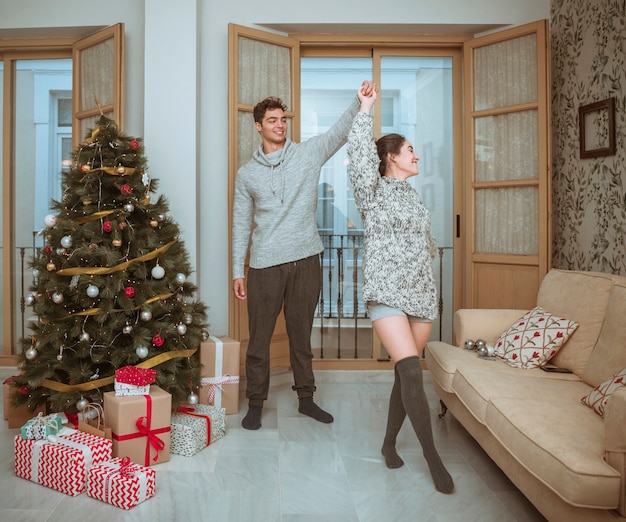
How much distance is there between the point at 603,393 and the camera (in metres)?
2.08

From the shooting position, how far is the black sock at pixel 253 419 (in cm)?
303

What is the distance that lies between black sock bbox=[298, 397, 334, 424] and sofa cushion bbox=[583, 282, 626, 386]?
1.26 meters

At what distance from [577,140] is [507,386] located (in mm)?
1855

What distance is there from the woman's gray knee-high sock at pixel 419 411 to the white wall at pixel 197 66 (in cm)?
185

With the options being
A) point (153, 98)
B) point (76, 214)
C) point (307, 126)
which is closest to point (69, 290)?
point (76, 214)

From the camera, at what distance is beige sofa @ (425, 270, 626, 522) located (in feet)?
5.18

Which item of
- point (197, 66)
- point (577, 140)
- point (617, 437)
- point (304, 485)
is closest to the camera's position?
point (617, 437)

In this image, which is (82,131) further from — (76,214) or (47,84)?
(76,214)

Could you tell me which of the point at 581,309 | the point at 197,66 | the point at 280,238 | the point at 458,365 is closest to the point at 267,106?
the point at 280,238

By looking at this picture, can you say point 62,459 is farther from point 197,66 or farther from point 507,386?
point 197,66

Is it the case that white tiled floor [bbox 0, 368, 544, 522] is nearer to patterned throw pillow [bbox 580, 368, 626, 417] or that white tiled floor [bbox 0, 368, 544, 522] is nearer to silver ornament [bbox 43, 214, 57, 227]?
patterned throw pillow [bbox 580, 368, 626, 417]

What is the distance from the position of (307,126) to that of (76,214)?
10.7 feet

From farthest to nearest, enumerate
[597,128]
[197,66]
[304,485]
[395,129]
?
[395,129] < [197,66] < [597,128] < [304,485]

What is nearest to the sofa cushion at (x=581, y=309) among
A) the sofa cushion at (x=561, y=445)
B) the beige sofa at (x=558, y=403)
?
the beige sofa at (x=558, y=403)
